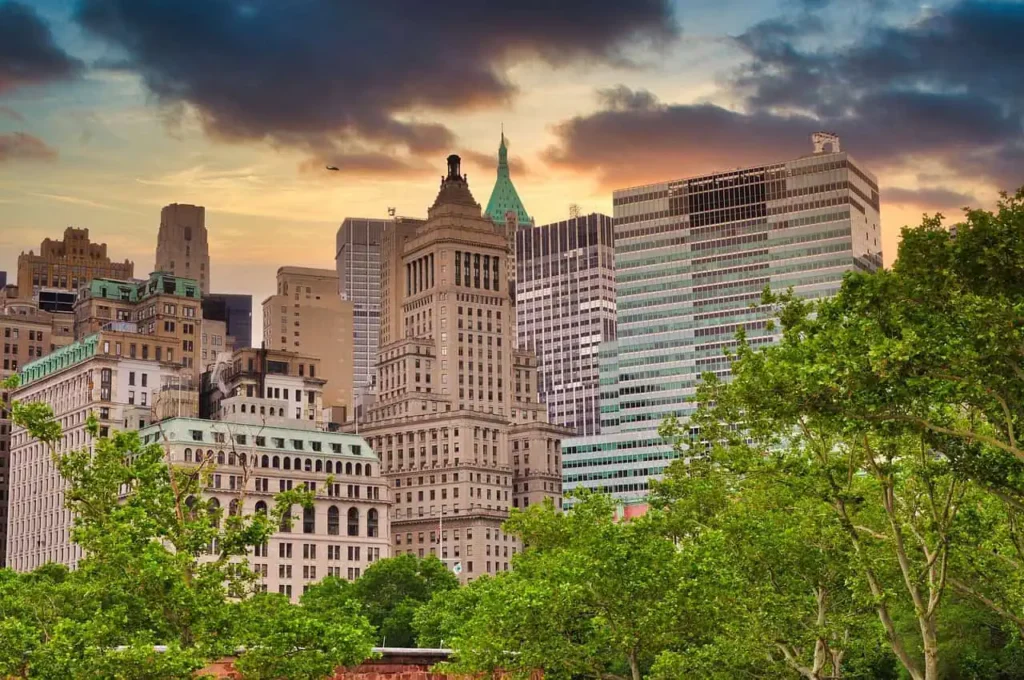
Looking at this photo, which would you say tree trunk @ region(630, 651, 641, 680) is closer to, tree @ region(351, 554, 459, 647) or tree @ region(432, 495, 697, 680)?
tree @ region(432, 495, 697, 680)

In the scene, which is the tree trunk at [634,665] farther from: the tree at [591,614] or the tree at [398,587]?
the tree at [398,587]

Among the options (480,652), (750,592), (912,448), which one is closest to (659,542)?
(750,592)

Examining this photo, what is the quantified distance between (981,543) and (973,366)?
24.6 m

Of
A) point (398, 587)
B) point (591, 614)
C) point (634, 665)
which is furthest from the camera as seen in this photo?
point (398, 587)

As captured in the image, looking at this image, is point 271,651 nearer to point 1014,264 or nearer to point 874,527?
point 1014,264

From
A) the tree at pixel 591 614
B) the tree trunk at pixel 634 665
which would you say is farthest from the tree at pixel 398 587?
the tree trunk at pixel 634 665

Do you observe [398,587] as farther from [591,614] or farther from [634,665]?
[634,665]

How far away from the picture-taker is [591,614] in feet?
249

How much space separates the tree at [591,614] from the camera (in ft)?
Result: 234

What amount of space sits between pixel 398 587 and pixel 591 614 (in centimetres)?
10764

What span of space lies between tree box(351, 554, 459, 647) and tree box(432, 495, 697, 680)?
95.7 m

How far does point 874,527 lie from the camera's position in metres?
80.9

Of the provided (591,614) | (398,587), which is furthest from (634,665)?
(398,587)

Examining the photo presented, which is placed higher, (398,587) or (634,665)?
(398,587)
